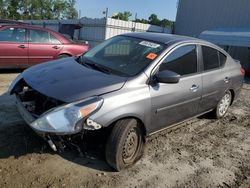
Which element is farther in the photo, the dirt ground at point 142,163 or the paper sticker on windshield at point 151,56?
the paper sticker on windshield at point 151,56

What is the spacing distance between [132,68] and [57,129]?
1378 mm

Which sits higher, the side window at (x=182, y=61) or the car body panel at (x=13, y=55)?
the side window at (x=182, y=61)

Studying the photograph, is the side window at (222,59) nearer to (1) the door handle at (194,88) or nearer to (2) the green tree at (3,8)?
(1) the door handle at (194,88)

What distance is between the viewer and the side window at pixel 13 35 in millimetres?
7465

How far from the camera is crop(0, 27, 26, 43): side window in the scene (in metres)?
7.46

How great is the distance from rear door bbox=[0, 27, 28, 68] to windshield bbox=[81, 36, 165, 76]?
12.2 ft

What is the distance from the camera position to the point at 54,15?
59125mm

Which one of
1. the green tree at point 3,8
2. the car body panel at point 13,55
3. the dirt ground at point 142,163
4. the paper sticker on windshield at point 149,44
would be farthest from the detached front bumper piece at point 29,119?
the green tree at point 3,8

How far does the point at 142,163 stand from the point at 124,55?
158cm

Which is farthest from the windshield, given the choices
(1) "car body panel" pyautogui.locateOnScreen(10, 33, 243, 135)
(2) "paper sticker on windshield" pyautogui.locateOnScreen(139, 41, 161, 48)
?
(1) "car body panel" pyautogui.locateOnScreen(10, 33, 243, 135)

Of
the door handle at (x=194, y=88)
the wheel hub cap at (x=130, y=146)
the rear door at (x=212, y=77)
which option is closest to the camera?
the wheel hub cap at (x=130, y=146)

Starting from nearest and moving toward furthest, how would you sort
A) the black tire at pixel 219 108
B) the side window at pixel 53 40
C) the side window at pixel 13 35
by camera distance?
the black tire at pixel 219 108 → the side window at pixel 13 35 → the side window at pixel 53 40

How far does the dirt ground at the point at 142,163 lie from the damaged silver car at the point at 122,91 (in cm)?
26

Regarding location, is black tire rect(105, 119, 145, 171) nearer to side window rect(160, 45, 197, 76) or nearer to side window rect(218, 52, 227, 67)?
side window rect(160, 45, 197, 76)
